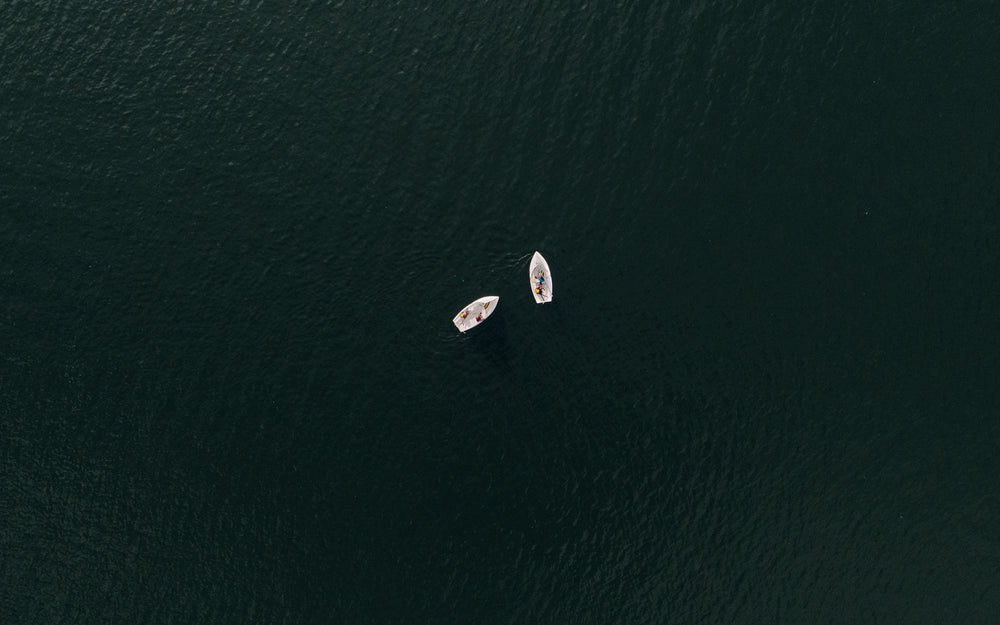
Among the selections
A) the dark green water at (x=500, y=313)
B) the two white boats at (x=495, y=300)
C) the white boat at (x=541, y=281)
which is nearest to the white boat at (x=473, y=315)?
the two white boats at (x=495, y=300)

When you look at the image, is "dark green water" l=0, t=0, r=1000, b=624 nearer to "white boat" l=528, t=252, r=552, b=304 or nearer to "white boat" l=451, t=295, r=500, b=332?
"white boat" l=451, t=295, r=500, b=332

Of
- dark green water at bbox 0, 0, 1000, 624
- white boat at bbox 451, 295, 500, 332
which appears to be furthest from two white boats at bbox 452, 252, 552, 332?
dark green water at bbox 0, 0, 1000, 624

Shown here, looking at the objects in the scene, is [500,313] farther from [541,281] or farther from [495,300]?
[541,281]

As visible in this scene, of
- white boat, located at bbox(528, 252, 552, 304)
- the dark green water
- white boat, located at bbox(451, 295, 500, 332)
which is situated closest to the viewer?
the dark green water

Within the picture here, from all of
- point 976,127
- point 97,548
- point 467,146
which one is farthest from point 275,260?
point 976,127

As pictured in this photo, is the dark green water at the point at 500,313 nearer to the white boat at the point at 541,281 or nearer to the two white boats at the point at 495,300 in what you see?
the two white boats at the point at 495,300

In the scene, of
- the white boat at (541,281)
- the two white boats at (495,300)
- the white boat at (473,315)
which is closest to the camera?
the white boat at (473,315)
